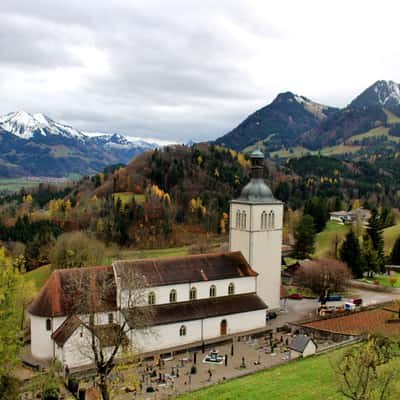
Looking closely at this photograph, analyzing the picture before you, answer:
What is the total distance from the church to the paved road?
2017 mm

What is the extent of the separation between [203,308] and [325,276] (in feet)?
72.1

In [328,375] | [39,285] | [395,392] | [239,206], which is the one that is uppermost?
[239,206]

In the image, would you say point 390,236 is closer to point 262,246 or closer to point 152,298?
point 262,246

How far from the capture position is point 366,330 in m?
42.1


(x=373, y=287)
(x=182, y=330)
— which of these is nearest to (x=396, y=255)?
(x=373, y=287)

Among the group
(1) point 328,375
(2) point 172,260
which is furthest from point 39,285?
(1) point 328,375

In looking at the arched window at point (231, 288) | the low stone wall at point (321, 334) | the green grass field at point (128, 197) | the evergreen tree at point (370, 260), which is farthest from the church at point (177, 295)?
the green grass field at point (128, 197)

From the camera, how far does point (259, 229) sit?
1978 inches

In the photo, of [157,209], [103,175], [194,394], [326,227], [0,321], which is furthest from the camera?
[103,175]

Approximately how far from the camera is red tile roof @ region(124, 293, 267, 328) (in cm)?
4206

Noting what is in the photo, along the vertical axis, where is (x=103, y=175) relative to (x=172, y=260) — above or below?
above

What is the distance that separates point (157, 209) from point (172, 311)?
77979mm

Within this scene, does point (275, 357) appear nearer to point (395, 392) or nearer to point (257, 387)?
point (257, 387)

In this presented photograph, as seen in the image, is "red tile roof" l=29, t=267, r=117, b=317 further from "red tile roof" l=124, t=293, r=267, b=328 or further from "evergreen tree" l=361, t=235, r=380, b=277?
"evergreen tree" l=361, t=235, r=380, b=277
